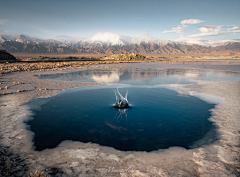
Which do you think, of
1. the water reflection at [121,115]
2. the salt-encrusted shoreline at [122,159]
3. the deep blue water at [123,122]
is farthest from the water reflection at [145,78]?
the salt-encrusted shoreline at [122,159]

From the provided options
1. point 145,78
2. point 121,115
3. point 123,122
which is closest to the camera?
point 123,122

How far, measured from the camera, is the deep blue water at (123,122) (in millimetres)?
6098

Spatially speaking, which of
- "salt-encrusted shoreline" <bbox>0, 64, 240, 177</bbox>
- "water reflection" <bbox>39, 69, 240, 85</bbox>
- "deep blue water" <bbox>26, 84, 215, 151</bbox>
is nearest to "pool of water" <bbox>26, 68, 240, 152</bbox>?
"deep blue water" <bbox>26, 84, 215, 151</bbox>

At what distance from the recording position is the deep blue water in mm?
6098

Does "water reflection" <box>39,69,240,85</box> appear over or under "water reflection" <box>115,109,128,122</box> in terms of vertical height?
over

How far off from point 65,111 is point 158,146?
6154 millimetres

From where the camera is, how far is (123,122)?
25.5 feet

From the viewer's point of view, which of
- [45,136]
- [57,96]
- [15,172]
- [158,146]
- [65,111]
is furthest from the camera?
[57,96]

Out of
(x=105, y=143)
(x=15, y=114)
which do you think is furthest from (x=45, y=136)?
(x=15, y=114)

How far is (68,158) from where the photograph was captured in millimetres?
4961

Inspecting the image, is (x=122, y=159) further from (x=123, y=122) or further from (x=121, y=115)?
(x=121, y=115)

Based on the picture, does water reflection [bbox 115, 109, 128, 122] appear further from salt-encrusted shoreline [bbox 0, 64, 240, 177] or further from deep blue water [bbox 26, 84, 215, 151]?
salt-encrusted shoreline [bbox 0, 64, 240, 177]

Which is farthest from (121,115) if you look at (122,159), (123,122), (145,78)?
(145,78)

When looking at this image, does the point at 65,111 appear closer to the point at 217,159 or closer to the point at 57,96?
the point at 57,96
